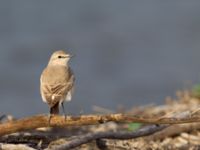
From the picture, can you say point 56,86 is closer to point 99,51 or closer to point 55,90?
point 55,90

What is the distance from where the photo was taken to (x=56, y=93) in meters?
8.65

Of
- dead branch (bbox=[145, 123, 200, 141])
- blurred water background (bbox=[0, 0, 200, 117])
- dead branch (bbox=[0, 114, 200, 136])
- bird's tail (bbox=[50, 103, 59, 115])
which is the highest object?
blurred water background (bbox=[0, 0, 200, 117])

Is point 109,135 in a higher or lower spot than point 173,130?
lower

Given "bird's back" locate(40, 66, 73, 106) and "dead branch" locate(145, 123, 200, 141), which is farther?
"dead branch" locate(145, 123, 200, 141)

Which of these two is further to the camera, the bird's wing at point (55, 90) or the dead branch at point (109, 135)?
the bird's wing at point (55, 90)

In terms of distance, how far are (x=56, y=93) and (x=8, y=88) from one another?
29.0ft

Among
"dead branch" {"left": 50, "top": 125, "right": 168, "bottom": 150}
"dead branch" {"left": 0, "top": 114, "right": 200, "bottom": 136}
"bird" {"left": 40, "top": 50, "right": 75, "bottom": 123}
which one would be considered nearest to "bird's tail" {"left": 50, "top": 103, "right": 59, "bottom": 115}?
"bird" {"left": 40, "top": 50, "right": 75, "bottom": 123}

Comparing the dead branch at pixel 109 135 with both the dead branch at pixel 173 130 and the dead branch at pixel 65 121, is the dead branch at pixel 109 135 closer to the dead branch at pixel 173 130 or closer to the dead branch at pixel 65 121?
the dead branch at pixel 65 121

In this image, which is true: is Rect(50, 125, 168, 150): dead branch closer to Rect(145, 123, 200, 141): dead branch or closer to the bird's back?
the bird's back

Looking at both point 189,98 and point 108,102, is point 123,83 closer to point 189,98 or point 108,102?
point 108,102

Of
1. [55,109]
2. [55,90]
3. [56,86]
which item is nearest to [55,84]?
[56,86]

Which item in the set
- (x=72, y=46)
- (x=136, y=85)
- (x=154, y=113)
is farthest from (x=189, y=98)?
(x=72, y=46)

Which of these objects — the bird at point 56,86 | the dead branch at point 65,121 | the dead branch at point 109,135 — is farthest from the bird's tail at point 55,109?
the dead branch at point 65,121

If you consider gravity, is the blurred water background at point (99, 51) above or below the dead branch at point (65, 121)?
above
